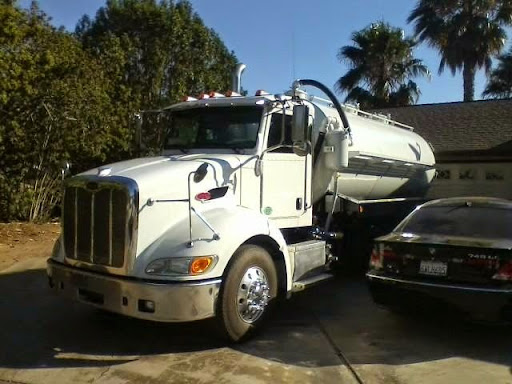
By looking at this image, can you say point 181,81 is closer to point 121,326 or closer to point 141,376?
point 121,326

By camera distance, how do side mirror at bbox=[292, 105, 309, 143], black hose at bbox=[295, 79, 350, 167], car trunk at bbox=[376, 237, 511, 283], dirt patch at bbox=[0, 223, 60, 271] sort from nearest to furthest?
car trunk at bbox=[376, 237, 511, 283], side mirror at bbox=[292, 105, 309, 143], black hose at bbox=[295, 79, 350, 167], dirt patch at bbox=[0, 223, 60, 271]

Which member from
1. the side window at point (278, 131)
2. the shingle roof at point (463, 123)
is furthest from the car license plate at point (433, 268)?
the shingle roof at point (463, 123)

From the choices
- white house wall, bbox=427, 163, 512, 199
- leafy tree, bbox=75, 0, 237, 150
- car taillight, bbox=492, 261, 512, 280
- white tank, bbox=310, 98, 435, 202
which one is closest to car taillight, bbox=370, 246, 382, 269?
car taillight, bbox=492, 261, 512, 280

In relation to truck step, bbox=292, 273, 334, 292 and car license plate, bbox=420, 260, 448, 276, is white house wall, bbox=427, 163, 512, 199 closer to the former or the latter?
truck step, bbox=292, 273, 334, 292

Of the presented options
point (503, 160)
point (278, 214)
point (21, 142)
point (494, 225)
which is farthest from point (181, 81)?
point (494, 225)

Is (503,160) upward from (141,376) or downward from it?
upward

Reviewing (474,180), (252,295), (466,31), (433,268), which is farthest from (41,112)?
(466,31)

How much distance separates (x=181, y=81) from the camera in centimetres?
2045

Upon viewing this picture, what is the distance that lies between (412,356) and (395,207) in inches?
200

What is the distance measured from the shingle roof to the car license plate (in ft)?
38.6

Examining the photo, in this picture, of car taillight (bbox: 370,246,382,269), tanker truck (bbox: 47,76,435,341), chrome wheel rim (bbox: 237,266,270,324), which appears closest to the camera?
tanker truck (bbox: 47,76,435,341)

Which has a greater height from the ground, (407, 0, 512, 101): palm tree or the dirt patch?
(407, 0, 512, 101): palm tree

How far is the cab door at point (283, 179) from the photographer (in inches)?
258

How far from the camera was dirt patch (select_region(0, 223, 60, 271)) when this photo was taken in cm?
1052
